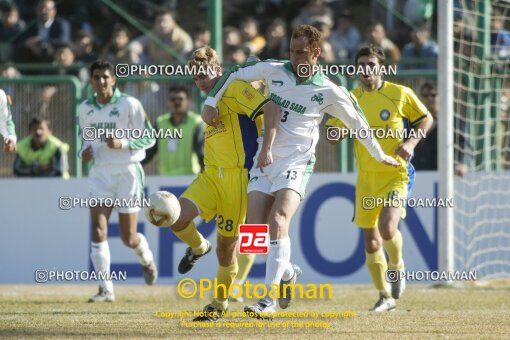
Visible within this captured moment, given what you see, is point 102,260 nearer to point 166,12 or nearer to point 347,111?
point 347,111

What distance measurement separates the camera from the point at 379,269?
36.9 ft

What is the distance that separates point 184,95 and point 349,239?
3.02m

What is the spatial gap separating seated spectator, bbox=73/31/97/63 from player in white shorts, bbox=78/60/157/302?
5.08 meters

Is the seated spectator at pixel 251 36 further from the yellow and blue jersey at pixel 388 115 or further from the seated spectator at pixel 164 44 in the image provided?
the yellow and blue jersey at pixel 388 115

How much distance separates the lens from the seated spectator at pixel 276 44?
656 inches

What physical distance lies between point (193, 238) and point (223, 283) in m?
0.51

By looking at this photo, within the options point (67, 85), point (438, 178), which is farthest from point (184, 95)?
point (438, 178)

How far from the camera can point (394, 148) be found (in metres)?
11.2

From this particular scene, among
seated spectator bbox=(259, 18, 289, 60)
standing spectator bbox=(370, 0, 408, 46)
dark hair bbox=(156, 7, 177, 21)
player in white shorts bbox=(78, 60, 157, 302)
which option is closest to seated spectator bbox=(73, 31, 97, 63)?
dark hair bbox=(156, 7, 177, 21)

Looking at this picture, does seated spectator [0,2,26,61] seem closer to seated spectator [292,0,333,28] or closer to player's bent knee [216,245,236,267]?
seated spectator [292,0,333,28]

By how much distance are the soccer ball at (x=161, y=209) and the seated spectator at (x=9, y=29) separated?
9.91 metres

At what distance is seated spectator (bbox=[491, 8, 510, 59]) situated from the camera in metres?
14.8

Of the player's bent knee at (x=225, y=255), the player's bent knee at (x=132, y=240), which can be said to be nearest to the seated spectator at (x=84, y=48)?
the player's bent knee at (x=132, y=240)

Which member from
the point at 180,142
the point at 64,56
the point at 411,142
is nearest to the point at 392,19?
the point at 180,142
